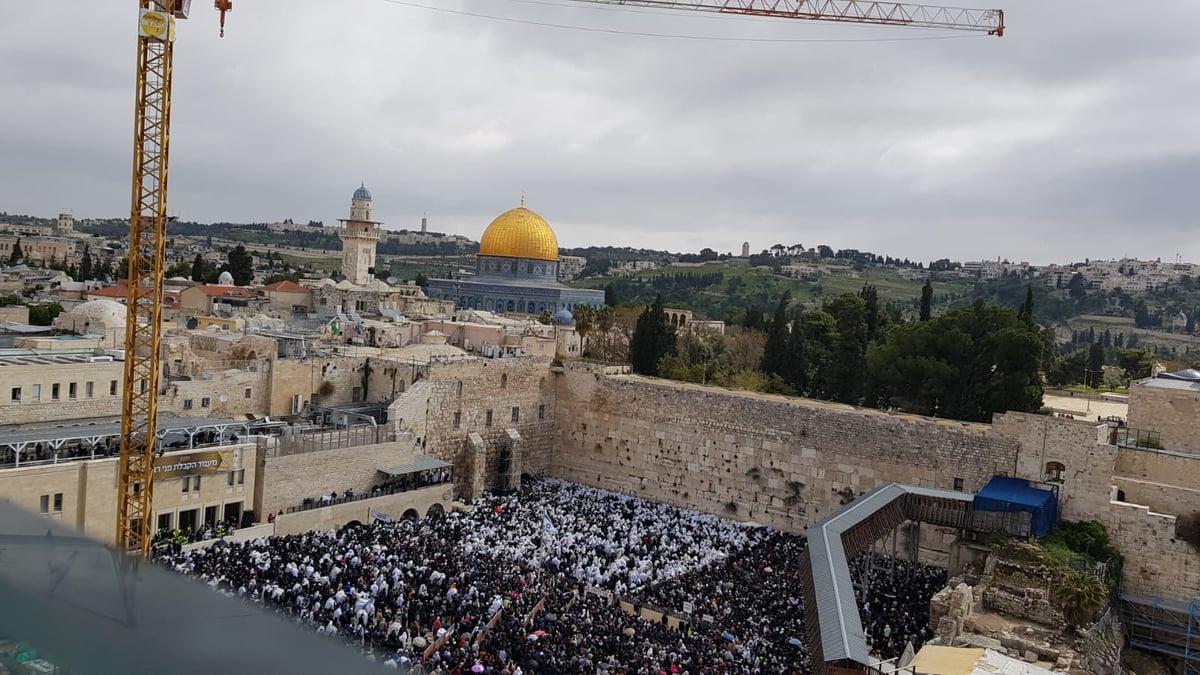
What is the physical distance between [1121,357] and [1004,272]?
113 m

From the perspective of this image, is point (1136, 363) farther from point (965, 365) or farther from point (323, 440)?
point (323, 440)

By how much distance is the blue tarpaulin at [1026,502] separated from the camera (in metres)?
Result: 19.3

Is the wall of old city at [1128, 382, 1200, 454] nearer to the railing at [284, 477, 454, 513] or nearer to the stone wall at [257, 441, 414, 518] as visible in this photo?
the railing at [284, 477, 454, 513]

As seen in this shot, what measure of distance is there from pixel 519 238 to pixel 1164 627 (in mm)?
39367

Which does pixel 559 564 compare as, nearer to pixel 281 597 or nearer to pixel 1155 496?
pixel 281 597

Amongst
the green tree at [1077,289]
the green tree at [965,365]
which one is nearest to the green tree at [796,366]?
the green tree at [965,365]

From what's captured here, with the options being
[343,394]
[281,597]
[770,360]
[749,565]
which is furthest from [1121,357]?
[281,597]

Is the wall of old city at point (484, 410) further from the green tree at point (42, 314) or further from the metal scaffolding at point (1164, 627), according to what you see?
the green tree at point (42, 314)

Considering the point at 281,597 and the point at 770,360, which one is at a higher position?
the point at 770,360

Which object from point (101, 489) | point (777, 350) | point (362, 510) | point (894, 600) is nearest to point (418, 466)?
point (362, 510)

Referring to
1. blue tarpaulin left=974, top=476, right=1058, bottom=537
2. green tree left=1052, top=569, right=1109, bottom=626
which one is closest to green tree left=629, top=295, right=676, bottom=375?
blue tarpaulin left=974, top=476, right=1058, bottom=537

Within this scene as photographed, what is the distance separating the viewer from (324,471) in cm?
2189

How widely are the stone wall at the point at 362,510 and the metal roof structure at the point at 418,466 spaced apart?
51 cm

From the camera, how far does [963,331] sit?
26125mm
